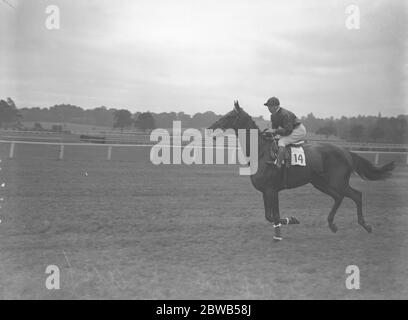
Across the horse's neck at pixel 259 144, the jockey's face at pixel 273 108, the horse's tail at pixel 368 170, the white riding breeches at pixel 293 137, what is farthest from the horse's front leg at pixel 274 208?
the horse's tail at pixel 368 170

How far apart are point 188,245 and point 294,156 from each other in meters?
2.07

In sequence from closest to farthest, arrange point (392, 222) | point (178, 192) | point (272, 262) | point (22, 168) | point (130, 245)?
point (272, 262)
point (130, 245)
point (392, 222)
point (178, 192)
point (22, 168)

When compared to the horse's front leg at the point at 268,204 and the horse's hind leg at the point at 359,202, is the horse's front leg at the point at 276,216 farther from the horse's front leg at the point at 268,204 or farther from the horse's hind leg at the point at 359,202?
the horse's hind leg at the point at 359,202

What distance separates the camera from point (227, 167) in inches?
656

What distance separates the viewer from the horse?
223 inches

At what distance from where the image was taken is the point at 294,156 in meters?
5.86

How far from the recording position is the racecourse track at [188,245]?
13.4 feet

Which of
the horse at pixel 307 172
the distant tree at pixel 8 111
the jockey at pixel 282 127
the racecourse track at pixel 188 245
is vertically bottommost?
the racecourse track at pixel 188 245

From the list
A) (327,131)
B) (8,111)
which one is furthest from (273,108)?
(8,111)

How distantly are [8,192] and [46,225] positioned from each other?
3342 mm

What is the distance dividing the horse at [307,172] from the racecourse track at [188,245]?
0.50 m
